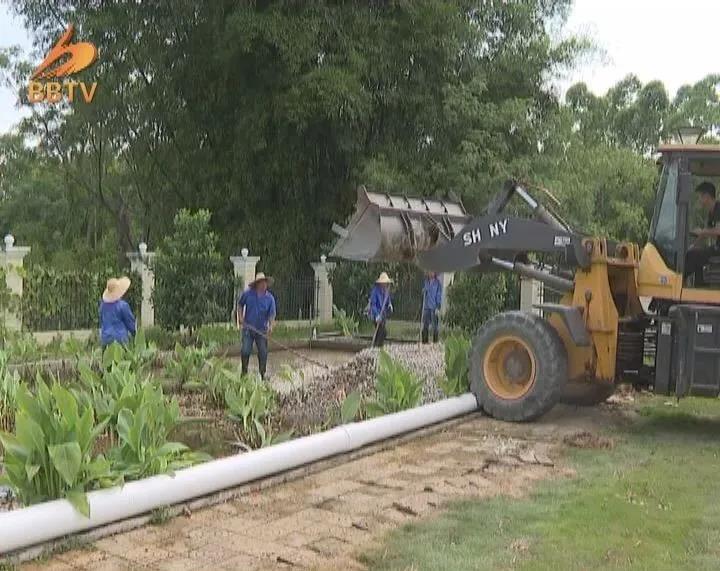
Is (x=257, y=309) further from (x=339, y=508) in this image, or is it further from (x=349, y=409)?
(x=339, y=508)

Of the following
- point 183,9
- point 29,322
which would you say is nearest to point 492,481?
point 29,322

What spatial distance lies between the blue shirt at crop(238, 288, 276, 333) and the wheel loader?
82.1 inches

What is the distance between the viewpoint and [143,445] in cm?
520

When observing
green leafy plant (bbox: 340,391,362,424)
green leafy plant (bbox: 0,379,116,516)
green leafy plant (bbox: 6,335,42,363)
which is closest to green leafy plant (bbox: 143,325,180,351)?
green leafy plant (bbox: 6,335,42,363)

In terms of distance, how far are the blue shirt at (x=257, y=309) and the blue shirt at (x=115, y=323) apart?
1.66 metres

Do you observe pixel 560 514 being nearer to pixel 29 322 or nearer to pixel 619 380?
pixel 619 380

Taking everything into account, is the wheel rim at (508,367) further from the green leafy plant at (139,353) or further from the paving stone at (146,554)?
the paving stone at (146,554)

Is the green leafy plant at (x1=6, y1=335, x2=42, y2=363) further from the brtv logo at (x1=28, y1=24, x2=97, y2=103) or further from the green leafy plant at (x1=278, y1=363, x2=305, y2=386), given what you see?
the brtv logo at (x1=28, y1=24, x2=97, y2=103)

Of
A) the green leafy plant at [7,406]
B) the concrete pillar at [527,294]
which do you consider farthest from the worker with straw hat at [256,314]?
the concrete pillar at [527,294]

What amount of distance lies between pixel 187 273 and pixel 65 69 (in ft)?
35.8

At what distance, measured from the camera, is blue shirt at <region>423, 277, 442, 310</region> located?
1645cm

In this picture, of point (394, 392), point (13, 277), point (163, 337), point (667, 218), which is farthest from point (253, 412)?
point (163, 337)

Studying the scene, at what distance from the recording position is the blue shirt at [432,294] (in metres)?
16.5

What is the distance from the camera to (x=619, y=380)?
28.1 ft
